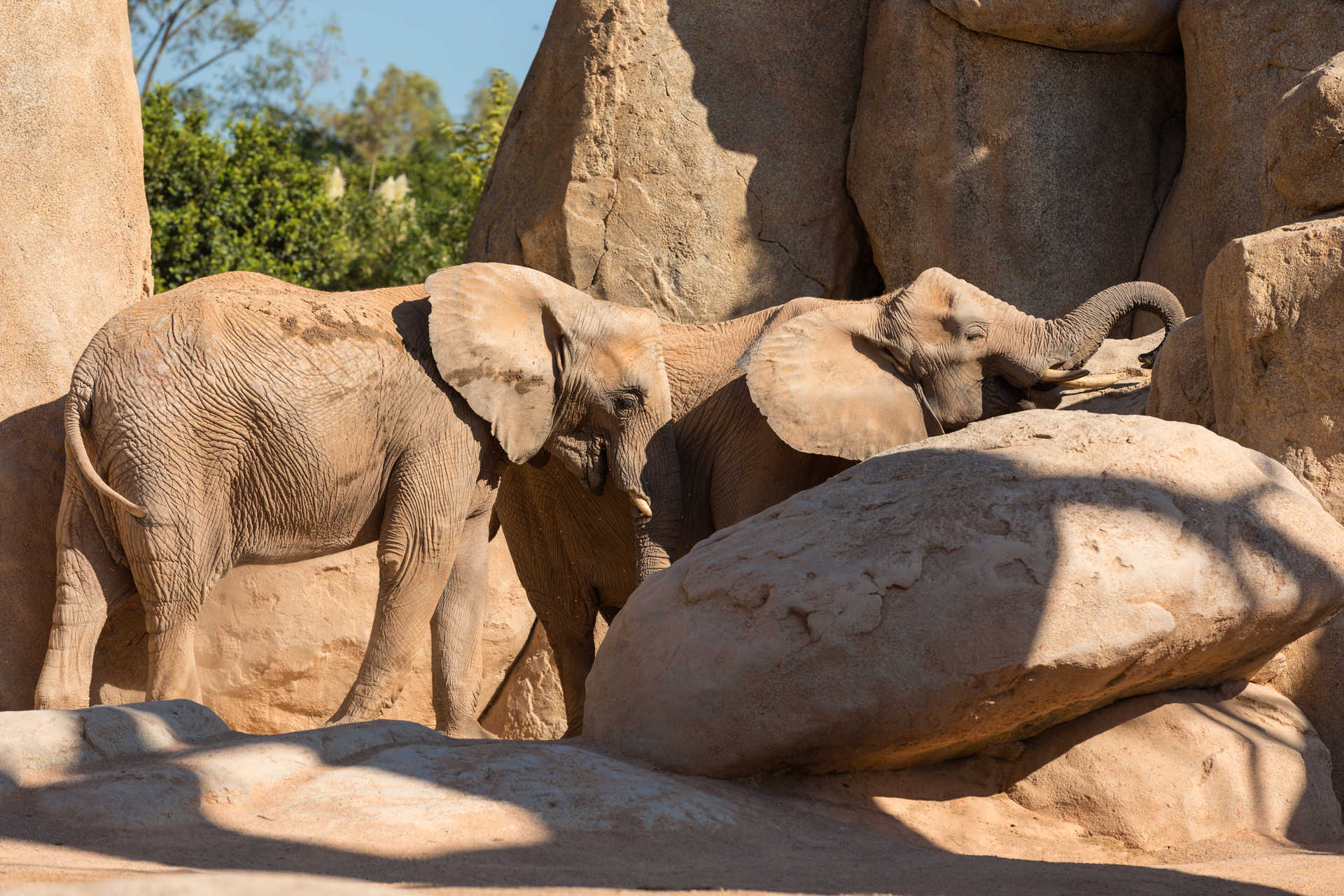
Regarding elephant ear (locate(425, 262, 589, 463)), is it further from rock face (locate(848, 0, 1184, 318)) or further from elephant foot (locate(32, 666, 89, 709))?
rock face (locate(848, 0, 1184, 318))

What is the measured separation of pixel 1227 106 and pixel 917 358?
10.7 ft

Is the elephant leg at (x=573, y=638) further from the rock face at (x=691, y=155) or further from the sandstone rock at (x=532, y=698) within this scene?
the rock face at (x=691, y=155)

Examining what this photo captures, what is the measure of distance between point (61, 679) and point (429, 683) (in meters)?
2.31

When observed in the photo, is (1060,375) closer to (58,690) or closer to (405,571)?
(405,571)

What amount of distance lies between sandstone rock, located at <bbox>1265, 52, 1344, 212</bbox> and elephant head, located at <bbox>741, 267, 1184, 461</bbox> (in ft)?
3.78

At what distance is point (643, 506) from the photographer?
245 inches

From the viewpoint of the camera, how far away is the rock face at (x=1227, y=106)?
805 centimetres

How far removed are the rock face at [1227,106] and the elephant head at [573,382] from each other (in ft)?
12.1

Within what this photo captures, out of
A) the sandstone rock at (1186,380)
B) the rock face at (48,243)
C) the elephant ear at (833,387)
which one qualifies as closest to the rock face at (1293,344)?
the sandstone rock at (1186,380)

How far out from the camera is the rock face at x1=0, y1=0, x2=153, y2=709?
21.1 ft

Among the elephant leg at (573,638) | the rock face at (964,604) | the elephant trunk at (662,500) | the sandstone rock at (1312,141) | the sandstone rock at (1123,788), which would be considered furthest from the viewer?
the elephant leg at (573,638)

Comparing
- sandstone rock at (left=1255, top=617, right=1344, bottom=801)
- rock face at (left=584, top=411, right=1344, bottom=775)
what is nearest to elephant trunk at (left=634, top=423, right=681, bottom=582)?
rock face at (left=584, top=411, right=1344, bottom=775)

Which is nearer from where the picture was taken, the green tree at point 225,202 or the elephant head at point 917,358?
the elephant head at point 917,358

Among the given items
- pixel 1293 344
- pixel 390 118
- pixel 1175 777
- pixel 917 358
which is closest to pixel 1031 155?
pixel 917 358
